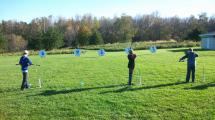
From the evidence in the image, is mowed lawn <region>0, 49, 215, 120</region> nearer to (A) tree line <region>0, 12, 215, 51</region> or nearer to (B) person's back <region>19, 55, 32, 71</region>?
(B) person's back <region>19, 55, 32, 71</region>

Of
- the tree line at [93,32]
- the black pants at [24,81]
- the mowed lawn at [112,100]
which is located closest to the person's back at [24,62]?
the black pants at [24,81]

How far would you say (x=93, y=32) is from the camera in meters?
98.0

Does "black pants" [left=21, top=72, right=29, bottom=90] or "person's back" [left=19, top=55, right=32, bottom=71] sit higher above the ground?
"person's back" [left=19, top=55, right=32, bottom=71]

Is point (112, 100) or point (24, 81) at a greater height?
point (24, 81)

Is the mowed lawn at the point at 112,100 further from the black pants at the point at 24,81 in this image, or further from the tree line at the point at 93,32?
the tree line at the point at 93,32

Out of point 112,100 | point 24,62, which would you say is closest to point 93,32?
point 24,62

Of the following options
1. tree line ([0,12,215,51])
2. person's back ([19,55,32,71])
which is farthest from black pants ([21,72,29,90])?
tree line ([0,12,215,51])

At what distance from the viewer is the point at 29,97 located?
1448 centimetres

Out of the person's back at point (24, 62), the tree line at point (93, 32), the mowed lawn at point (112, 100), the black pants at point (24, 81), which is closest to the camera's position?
the mowed lawn at point (112, 100)

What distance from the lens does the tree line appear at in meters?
85.9

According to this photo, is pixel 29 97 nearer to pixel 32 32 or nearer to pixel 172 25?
pixel 32 32

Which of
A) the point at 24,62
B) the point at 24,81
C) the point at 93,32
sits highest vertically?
the point at 93,32

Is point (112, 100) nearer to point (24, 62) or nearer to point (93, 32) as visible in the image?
point (24, 62)

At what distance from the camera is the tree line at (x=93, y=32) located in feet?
282
